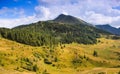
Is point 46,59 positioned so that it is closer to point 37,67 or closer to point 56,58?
point 56,58

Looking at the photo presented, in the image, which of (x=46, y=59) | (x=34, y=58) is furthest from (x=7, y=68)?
(x=46, y=59)

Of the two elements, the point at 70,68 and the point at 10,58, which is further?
the point at 70,68

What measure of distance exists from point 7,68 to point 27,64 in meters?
18.4

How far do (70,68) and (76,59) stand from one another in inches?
720

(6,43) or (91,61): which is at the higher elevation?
(6,43)

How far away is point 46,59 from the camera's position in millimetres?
165000

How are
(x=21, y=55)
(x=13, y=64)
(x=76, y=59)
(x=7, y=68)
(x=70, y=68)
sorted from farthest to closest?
(x=76, y=59) < (x=70, y=68) < (x=21, y=55) < (x=13, y=64) < (x=7, y=68)

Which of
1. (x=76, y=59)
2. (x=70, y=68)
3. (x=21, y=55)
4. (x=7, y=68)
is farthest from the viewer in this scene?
(x=76, y=59)

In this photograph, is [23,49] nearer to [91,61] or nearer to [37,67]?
[37,67]

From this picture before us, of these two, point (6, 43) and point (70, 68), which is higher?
point (6, 43)

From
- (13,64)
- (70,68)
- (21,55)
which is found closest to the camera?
(13,64)

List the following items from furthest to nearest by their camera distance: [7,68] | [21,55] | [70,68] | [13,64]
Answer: [70,68]
[21,55]
[13,64]
[7,68]

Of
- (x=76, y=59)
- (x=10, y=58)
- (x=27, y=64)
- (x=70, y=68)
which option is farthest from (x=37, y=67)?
(x=76, y=59)

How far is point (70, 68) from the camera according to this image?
16288cm
